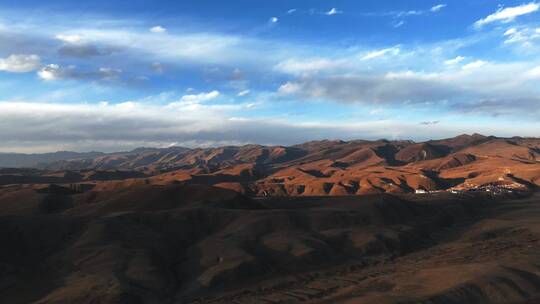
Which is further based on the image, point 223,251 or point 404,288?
point 223,251

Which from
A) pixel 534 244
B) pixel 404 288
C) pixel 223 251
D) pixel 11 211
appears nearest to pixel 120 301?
pixel 223 251

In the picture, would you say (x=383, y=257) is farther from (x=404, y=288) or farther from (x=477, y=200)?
(x=477, y=200)

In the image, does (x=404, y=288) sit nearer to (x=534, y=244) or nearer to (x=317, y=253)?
(x=317, y=253)

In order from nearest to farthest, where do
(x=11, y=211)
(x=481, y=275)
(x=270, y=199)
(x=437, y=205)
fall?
(x=481, y=275)
(x=11, y=211)
(x=437, y=205)
(x=270, y=199)

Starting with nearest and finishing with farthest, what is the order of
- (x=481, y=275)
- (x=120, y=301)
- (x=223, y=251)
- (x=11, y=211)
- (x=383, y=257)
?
(x=120, y=301)
(x=481, y=275)
(x=223, y=251)
(x=383, y=257)
(x=11, y=211)

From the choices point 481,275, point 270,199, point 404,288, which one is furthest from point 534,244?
point 270,199

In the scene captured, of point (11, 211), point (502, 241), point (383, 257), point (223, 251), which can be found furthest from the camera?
point (11, 211)
